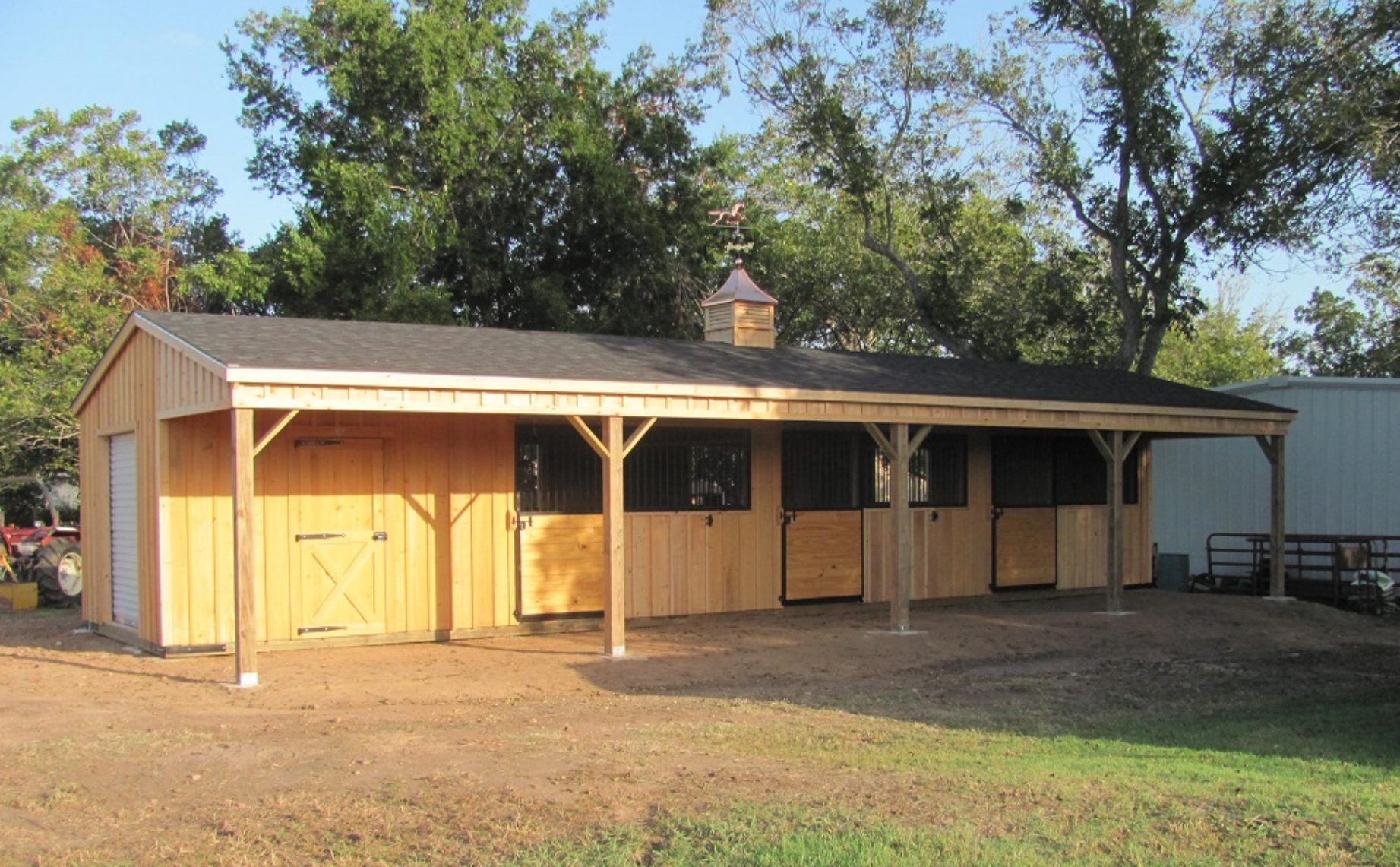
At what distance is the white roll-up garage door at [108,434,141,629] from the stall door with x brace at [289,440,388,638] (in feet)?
5.13

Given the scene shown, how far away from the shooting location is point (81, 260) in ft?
82.8

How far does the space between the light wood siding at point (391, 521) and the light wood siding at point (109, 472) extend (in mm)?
284

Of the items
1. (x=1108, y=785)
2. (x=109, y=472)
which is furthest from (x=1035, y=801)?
(x=109, y=472)

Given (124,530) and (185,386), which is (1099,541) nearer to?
(185,386)

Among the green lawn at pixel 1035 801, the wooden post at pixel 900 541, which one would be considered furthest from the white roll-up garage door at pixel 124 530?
the wooden post at pixel 900 541

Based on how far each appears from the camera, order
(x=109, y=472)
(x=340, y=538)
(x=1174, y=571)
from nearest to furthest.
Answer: (x=340, y=538) < (x=109, y=472) < (x=1174, y=571)

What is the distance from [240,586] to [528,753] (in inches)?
125

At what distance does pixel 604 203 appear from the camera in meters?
24.0

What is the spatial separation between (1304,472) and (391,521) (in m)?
12.9

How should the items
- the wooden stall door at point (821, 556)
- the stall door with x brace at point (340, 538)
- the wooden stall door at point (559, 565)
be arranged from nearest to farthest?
the stall door with x brace at point (340, 538) < the wooden stall door at point (559, 565) < the wooden stall door at point (821, 556)

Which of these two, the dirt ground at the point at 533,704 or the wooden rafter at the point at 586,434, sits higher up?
the wooden rafter at the point at 586,434

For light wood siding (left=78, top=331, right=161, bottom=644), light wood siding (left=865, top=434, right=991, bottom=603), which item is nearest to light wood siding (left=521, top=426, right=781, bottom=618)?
light wood siding (left=865, top=434, right=991, bottom=603)

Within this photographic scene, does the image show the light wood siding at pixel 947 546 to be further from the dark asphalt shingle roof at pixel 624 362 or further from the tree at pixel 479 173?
the tree at pixel 479 173

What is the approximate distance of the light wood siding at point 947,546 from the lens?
571 inches
